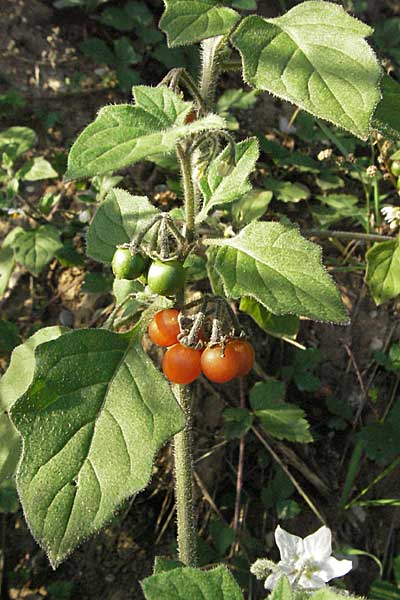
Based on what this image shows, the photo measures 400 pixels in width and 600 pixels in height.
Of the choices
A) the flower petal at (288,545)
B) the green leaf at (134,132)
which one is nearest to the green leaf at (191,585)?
the flower petal at (288,545)

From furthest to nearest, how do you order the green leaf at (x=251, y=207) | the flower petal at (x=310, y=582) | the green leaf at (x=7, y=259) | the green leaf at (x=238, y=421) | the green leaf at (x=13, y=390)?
1. the green leaf at (x=7, y=259)
2. the green leaf at (x=251, y=207)
3. the green leaf at (x=238, y=421)
4. the green leaf at (x=13, y=390)
5. the flower petal at (x=310, y=582)

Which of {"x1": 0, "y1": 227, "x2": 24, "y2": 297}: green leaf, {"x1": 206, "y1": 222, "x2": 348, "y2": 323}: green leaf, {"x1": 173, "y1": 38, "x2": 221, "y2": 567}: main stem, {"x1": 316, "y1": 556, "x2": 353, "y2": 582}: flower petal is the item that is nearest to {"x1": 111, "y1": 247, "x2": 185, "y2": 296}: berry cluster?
{"x1": 206, "y1": 222, "x2": 348, "y2": 323}: green leaf

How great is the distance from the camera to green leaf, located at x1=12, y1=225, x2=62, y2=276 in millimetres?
Result: 2900

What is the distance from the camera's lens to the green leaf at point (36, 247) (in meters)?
2.90

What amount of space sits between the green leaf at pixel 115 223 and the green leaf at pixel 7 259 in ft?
3.26

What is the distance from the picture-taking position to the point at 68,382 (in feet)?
5.65

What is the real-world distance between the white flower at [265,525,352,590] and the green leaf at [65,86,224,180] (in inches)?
45.5

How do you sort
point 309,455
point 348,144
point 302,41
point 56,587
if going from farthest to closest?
1. point 348,144
2. point 309,455
3. point 56,587
4. point 302,41

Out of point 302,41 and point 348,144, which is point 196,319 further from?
point 348,144

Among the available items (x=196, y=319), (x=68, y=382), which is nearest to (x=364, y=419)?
(x=196, y=319)

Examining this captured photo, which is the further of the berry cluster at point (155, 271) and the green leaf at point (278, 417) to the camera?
the green leaf at point (278, 417)

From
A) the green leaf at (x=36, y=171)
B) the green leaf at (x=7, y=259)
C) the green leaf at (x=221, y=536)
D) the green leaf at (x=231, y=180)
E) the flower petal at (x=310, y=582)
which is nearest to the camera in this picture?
the flower petal at (x=310, y=582)

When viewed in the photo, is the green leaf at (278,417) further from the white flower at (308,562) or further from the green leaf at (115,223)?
the green leaf at (115,223)

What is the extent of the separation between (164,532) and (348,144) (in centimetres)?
217
